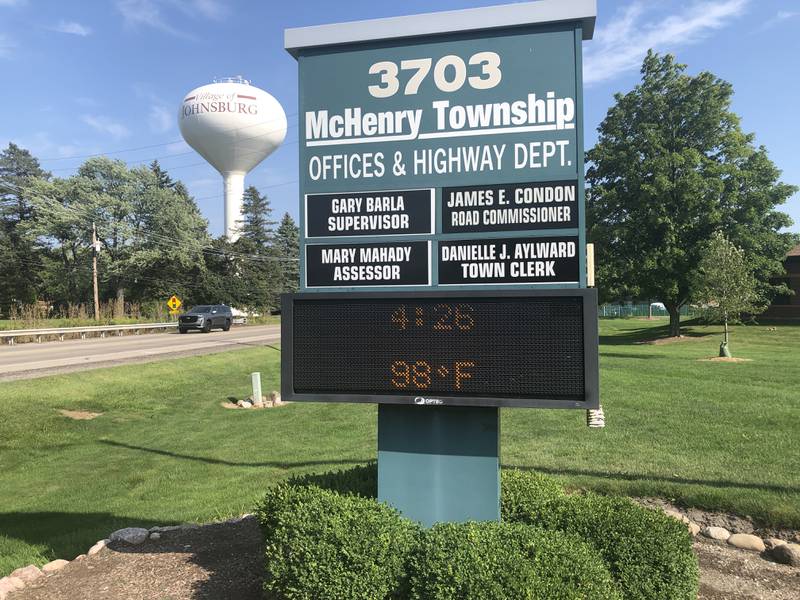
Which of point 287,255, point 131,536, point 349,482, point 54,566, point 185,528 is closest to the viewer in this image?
point 349,482

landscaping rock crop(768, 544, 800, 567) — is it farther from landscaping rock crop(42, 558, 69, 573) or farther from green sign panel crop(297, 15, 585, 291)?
landscaping rock crop(42, 558, 69, 573)

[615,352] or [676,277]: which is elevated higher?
[676,277]

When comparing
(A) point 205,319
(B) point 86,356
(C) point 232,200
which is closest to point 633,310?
(C) point 232,200

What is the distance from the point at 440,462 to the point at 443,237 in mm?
1516

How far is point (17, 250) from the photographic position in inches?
2189

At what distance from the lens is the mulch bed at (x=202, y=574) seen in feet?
13.1

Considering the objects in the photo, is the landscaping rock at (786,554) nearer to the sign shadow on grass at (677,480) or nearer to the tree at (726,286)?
the sign shadow on grass at (677,480)

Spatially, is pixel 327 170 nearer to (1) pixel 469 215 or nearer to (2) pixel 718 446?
(1) pixel 469 215

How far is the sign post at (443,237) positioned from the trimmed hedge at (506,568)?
2.04 feet

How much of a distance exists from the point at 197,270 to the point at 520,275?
60504 mm

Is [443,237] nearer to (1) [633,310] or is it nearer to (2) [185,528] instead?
(2) [185,528]

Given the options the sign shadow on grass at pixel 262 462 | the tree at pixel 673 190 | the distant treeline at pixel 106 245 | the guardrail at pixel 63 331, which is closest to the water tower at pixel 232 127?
the distant treeline at pixel 106 245

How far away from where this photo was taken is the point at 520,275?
3656mm

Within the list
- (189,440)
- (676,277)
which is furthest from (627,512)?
(676,277)
